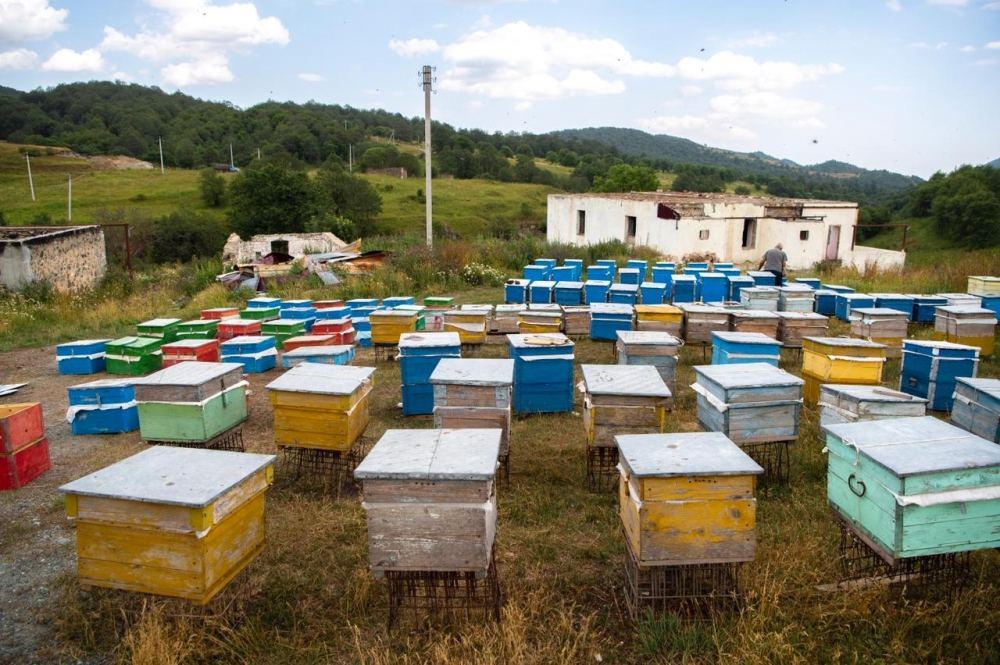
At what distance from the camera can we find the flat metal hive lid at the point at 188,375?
551 centimetres

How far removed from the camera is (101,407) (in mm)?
7152

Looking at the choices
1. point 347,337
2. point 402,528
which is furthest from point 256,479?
point 347,337

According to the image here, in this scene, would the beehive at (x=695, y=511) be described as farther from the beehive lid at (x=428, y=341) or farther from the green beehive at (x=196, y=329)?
the green beehive at (x=196, y=329)

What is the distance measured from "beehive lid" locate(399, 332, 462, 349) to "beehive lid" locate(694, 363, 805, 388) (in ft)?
9.27

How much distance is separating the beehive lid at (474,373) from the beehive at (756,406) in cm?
187

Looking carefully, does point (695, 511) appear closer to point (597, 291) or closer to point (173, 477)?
point (173, 477)

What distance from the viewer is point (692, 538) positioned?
3.57 metres

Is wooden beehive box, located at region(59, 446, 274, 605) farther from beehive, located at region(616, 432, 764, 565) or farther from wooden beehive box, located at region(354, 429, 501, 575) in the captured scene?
beehive, located at region(616, 432, 764, 565)

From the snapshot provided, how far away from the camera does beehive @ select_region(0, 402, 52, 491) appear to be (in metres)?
5.67

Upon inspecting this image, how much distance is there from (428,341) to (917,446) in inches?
192

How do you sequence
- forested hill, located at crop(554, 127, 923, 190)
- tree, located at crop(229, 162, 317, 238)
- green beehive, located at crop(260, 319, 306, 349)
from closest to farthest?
1. green beehive, located at crop(260, 319, 306, 349)
2. tree, located at crop(229, 162, 317, 238)
3. forested hill, located at crop(554, 127, 923, 190)

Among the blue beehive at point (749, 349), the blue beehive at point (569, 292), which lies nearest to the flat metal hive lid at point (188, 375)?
the blue beehive at point (749, 349)

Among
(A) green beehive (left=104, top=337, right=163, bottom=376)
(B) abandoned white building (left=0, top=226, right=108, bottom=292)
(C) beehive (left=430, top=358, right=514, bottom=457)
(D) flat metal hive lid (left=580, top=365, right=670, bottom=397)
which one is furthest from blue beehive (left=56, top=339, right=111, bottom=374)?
(D) flat metal hive lid (left=580, top=365, right=670, bottom=397)

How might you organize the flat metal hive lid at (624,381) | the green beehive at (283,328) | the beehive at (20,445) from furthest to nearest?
1. the green beehive at (283,328)
2. the beehive at (20,445)
3. the flat metal hive lid at (624,381)
